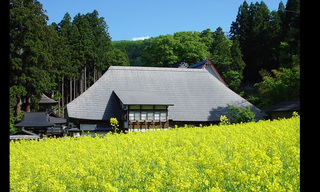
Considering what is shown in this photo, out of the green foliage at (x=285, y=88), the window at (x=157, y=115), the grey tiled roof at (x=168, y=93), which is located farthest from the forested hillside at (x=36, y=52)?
the green foliage at (x=285, y=88)

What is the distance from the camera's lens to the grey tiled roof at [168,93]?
18.8m

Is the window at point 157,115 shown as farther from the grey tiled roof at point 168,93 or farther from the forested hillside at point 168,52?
the forested hillside at point 168,52

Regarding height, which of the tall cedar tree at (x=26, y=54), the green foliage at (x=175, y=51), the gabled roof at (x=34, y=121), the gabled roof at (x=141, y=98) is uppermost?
the green foliage at (x=175, y=51)

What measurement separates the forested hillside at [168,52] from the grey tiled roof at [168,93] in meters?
4.21

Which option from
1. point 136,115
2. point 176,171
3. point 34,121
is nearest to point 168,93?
point 136,115

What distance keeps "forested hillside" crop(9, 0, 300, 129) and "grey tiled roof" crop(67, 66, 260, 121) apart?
13.8 ft

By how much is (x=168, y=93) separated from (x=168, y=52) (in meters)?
16.1

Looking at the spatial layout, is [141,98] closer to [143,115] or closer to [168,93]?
[143,115]

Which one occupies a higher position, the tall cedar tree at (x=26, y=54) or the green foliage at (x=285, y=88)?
the tall cedar tree at (x=26, y=54)

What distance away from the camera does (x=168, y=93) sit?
20797 mm

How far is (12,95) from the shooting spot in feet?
62.8

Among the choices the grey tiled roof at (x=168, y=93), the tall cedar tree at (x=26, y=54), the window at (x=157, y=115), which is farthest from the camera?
the tall cedar tree at (x=26, y=54)
